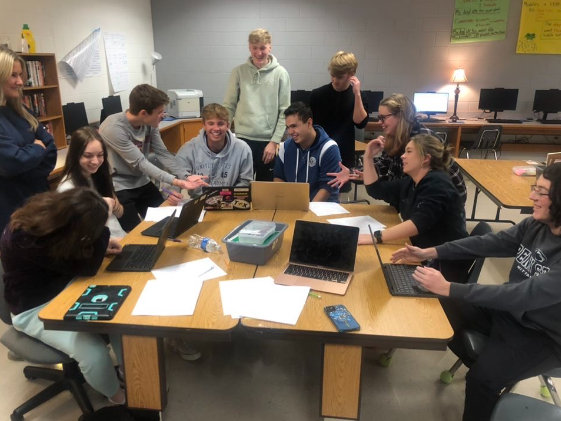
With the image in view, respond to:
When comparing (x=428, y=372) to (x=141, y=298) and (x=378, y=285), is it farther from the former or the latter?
(x=141, y=298)

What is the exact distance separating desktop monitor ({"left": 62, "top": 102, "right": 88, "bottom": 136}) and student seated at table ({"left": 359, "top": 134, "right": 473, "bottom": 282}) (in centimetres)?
311

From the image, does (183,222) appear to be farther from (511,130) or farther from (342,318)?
(511,130)

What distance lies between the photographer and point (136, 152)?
9.08 feet

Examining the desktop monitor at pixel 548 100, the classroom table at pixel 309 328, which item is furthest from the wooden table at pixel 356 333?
the desktop monitor at pixel 548 100

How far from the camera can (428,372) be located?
7.18ft

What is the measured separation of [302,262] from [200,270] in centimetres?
43

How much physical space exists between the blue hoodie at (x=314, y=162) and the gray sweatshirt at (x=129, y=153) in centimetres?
74

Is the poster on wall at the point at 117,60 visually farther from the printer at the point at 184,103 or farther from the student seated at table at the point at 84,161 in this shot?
the student seated at table at the point at 84,161

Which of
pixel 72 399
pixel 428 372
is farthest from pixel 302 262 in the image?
pixel 72 399

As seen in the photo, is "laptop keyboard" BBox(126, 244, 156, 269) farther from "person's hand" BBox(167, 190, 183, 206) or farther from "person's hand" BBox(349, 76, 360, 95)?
"person's hand" BBox(349, 76, 360, 95)

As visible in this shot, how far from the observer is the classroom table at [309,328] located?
1396 mm

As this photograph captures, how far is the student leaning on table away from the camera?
2.20 metres

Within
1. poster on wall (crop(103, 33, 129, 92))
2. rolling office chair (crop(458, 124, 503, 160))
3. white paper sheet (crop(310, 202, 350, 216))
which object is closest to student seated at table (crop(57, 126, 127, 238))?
white paper sheet (crop(310, 202, 350, 216))

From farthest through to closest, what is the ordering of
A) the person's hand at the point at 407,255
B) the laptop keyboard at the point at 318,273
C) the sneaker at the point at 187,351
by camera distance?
the sneaker at the point at 187,351
the person's hand at the point at 407,255
the laptop keyboard at the point at 318,273
